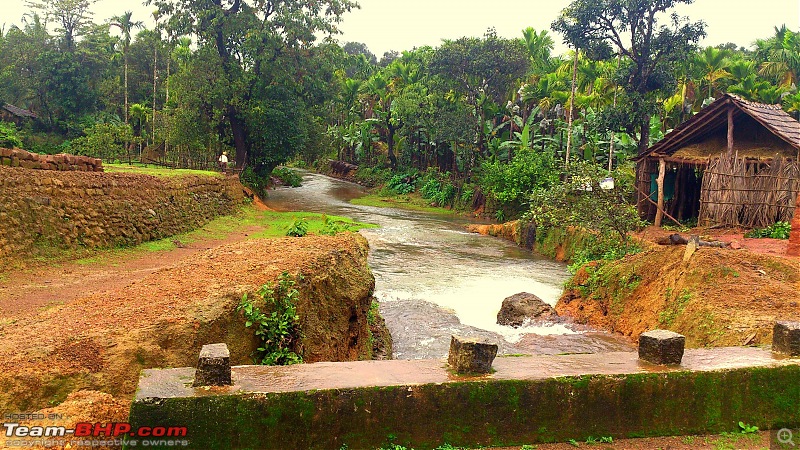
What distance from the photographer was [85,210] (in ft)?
42.4

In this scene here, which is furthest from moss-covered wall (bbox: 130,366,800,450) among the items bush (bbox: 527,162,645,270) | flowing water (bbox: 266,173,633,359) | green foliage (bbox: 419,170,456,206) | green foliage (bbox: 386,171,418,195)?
green foliage (bbox: 386,171,418,195)

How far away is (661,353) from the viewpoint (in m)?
5.42

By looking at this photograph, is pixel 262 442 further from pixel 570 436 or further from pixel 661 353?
pixel 661 353

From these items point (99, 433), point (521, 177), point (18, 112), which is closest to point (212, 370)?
point (99, 433)

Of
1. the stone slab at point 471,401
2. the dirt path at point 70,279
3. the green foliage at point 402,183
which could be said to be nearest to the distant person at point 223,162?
the dirt path at point 70,279

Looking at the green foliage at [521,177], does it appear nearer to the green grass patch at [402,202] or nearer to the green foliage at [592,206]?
the green grass patch at [402,202]

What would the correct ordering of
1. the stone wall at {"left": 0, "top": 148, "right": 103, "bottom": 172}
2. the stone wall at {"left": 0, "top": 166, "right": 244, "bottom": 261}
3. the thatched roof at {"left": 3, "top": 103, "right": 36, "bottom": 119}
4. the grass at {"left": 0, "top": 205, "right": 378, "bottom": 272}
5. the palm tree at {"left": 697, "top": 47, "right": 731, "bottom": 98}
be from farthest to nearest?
the thatched roof at {"left": 3, "top": 103, "right": 36, "bottom": 119} → the palm tree at {"left": 697, "top": 47, "right": 731, "bottom": 98} → the stone wall at {"left": 0, "top": 148, "right": 103, "bottom": 172} → the grass at {"left": 0, "top": 205, "right": 378, "bottom": 272} → the stone wall at {"left": 0, "top": 166, "right": 244, "bottom": 261}

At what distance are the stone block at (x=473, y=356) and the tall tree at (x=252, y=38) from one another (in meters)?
24.9

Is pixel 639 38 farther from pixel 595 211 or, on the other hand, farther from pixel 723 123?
pixel 595 211

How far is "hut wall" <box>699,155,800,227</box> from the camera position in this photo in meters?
17.6

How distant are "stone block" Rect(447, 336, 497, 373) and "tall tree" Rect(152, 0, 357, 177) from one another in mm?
24894

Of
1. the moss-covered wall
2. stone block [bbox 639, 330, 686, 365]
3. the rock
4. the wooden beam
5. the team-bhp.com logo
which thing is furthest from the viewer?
the wooden beam

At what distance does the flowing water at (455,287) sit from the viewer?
35.3 feet

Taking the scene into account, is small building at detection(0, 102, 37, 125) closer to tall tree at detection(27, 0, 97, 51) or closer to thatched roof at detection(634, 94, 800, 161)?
tall tree at detection(27, 0, 97, 51)
